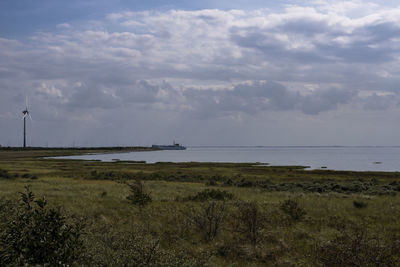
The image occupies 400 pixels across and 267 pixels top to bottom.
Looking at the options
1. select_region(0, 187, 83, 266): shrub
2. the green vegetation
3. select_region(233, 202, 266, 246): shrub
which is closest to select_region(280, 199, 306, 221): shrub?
the green vegetation

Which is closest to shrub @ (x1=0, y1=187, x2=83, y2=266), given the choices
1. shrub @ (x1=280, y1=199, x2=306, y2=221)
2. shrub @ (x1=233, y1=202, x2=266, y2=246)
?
shrub @ (x1=233, y1=202, x2=266, y2=246)

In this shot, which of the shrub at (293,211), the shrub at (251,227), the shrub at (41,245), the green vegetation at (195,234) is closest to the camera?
the shrub at (41,245)

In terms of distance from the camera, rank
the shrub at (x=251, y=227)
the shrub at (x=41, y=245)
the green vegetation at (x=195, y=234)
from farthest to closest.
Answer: the shrub at (x=251, y=227)
the green vegetation at (x=195, y=234)
the shrub at (x=41, y=245)

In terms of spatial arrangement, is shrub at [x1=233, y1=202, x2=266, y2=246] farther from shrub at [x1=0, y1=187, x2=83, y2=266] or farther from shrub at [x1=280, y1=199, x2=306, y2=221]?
shrub at [x1=0, y1=187, x2=83, y2=266]

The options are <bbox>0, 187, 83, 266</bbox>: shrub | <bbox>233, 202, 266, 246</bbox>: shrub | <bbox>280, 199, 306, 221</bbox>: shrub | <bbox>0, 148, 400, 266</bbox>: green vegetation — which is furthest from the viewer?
<bbox>280, 199, 306, 221</bbox>: shrub

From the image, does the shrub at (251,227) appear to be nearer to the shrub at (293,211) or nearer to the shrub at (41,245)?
the shrub at (293,211)

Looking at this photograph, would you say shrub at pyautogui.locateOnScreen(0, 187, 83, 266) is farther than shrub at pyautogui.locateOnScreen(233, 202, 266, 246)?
No

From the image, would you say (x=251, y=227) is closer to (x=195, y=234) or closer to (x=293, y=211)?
(x=195, y=234)

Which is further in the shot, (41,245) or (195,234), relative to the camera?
(195,234)

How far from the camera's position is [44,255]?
6664 mm

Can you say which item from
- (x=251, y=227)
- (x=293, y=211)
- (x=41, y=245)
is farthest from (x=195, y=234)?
(x=41, y=245)

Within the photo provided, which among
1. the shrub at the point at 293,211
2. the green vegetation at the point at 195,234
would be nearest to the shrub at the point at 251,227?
the green vegetation at the point at 195,234

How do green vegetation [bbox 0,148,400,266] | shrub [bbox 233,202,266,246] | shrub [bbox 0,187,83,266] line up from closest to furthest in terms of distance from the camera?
shrub [bbox 0,187,83,266] < green vegetation [bbox 0,148,400,266] < shrub [bbox 233,202,266,246]

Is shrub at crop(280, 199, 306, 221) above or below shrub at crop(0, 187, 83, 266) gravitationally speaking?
below
